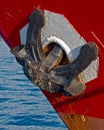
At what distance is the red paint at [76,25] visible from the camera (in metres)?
2.66

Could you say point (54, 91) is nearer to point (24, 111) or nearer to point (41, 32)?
point (41, 32)

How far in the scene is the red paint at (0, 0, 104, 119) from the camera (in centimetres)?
266

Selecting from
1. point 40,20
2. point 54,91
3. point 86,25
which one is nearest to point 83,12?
point 86,25

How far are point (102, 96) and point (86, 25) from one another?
0.44 m

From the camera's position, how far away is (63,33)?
9.11 ft

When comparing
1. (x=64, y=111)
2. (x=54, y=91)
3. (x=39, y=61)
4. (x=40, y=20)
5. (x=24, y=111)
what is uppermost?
(x=40, y=20)

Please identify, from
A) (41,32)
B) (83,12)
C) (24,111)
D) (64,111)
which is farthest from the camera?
(24,111)

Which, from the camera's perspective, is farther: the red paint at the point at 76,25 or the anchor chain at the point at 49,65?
the anchor chain at the point at 49,65

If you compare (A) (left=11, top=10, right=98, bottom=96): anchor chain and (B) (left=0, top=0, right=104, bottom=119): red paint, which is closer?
(B) (left=0, top=0, right=104, bottom=119): red paint

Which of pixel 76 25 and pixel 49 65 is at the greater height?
pixel 76 25

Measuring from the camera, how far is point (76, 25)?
2.73m

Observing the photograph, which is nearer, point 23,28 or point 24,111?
point 23,28

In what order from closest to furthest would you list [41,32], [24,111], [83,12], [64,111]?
1. [83,12]
2. [41,32]
3. [64,111]
4. [24,111]

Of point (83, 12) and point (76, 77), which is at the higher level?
point (83, 12)
